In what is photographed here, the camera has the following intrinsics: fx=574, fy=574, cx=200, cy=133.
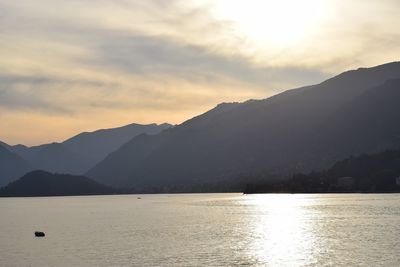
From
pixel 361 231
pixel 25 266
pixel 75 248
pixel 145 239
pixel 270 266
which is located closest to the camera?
pixel 270 266

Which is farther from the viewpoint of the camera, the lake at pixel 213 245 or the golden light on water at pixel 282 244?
the golden light on water at pixel 282 244

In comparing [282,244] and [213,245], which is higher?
[213,245]

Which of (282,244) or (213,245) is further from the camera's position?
(282,244)

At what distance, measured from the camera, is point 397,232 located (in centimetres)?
15412

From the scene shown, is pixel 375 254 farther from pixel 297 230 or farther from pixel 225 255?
pixel 297 230

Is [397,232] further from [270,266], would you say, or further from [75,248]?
[75,248]

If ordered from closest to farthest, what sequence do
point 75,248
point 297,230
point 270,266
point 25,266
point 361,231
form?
point 270,266, point 25,266, point 75,248, point 361,231, point 297,230

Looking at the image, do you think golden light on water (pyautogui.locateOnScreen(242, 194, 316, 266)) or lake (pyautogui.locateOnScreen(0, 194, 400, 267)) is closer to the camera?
lake (pyautogui.locateOnScreen(0, 194, 400, 267))

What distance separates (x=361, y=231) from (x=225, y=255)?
202 feet

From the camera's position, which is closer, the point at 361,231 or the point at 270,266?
the point at 270,266

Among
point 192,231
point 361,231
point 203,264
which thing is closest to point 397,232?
point 361,231

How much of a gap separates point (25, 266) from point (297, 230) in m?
90.6

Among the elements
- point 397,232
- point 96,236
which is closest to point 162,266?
point 96,236

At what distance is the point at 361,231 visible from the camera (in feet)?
533
